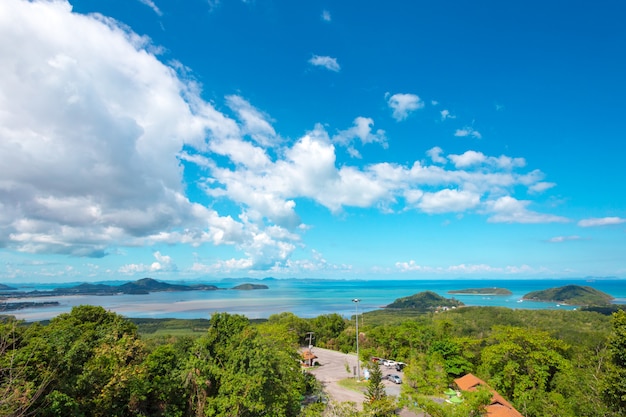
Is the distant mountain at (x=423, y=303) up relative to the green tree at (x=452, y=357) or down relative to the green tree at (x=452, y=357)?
down

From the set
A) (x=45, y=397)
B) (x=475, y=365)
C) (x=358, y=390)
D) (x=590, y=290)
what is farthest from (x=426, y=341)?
(x=590, y=290)

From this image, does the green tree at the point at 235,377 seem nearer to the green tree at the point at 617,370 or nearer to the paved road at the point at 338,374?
the paved road at the point at 338,374

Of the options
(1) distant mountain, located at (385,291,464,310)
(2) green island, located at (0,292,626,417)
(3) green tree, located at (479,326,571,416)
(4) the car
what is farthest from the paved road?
(1) distant mountain, located at (385,291,464,310)

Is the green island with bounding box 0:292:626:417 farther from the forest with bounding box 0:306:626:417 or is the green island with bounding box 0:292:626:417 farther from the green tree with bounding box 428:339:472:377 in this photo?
the green tree with bounding box 428:339:472:377

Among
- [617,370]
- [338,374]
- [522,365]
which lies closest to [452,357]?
[522,365]

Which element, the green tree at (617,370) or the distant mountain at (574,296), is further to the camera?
the distant mountain at (574,296)

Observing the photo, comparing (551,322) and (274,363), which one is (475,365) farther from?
(551,322)

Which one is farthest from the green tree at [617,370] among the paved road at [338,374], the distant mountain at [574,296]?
the distant mountain at [574,296]
